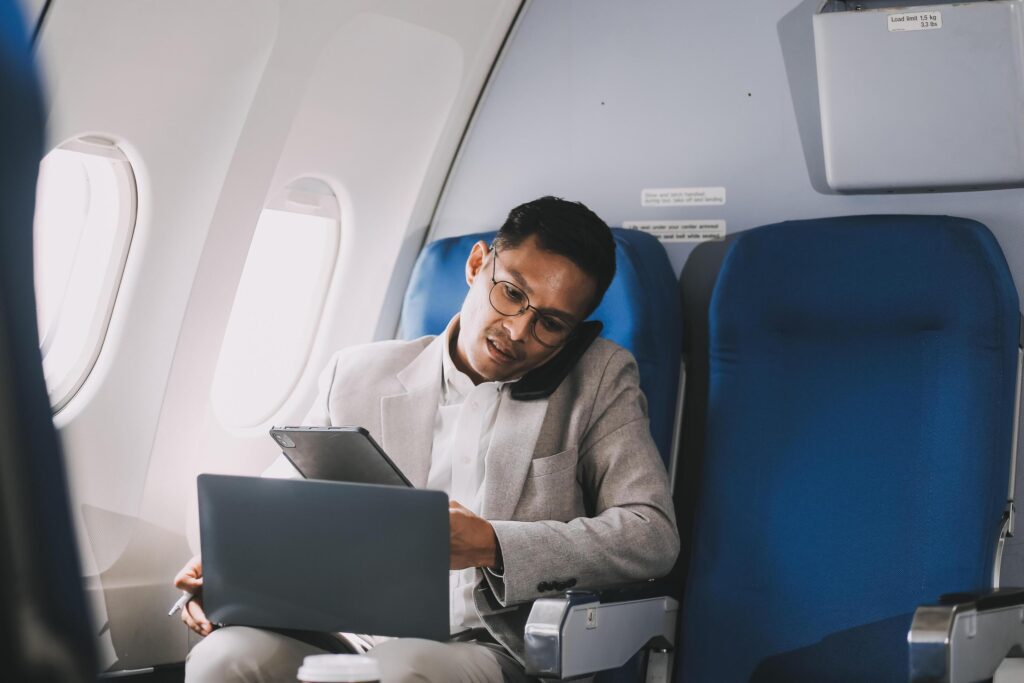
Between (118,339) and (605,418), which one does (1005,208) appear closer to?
(605,418)

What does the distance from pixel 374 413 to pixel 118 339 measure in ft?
2.73

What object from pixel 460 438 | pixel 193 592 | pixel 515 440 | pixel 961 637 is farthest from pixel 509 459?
pixel 961 637

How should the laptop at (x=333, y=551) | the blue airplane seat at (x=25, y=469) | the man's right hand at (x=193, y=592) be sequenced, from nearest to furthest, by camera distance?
the blue airplane seat at (x=25, y=469), the laptop at (x=333, y=551), the man's right hand at (x=193, y=592)

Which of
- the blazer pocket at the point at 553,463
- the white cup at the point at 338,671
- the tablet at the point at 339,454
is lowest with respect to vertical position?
the white cup at the point at 338,671

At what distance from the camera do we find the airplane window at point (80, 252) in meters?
2.82

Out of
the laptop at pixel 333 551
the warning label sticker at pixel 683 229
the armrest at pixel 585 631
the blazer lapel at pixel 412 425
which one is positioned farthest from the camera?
the warning label sticker at pixel 683 229

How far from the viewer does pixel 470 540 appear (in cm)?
201

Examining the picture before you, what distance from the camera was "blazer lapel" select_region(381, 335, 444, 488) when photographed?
242 centimetres

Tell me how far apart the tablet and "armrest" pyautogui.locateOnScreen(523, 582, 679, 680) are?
13.5 inches

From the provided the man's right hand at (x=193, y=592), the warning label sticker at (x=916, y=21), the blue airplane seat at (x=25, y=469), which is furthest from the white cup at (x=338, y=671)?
the warning label sticker at (x=916, y=21)

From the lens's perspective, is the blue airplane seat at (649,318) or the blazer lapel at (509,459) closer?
the blazer lapel at (509,459)

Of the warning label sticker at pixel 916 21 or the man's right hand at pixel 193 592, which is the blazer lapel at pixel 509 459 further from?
the warning label sticker at pixel 916 21

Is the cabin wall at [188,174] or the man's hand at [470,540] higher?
the cabin wall at [188,174]

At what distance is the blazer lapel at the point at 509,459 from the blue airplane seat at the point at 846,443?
473 mm
